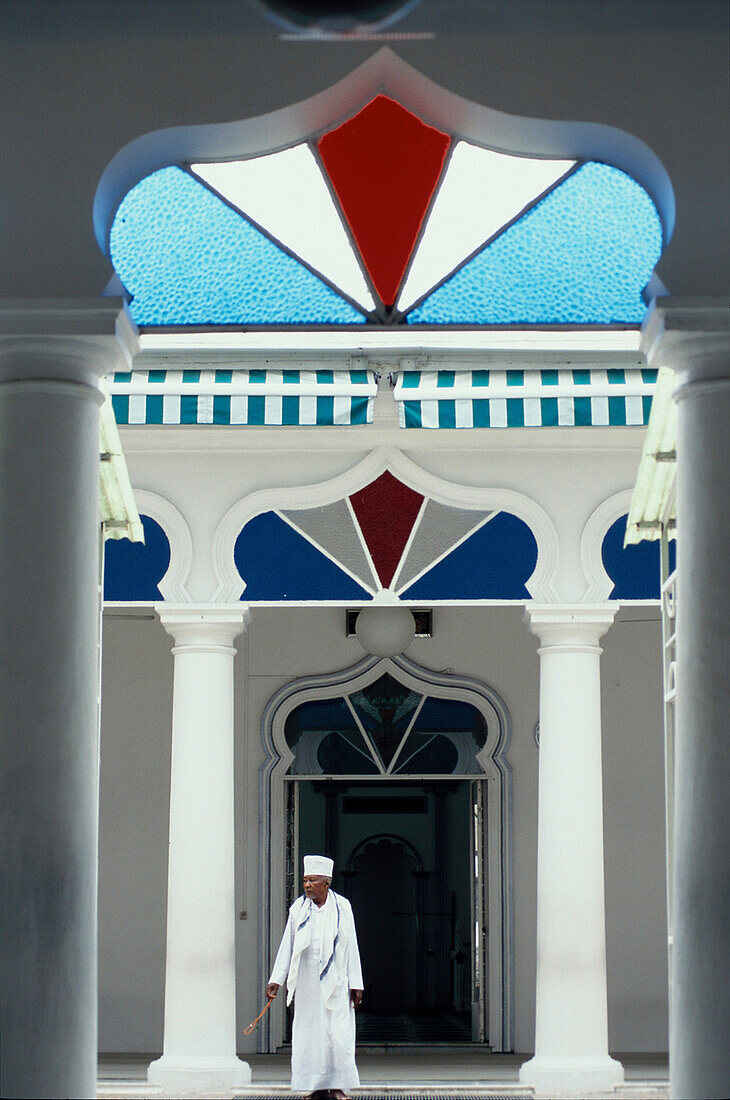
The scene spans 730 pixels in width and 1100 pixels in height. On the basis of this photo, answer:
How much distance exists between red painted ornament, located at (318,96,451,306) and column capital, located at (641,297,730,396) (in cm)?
112

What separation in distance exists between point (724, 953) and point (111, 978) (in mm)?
8817

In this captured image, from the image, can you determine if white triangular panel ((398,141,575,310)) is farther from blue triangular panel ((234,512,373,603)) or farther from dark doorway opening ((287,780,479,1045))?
dark doorway opening ((287,780,479,1045))

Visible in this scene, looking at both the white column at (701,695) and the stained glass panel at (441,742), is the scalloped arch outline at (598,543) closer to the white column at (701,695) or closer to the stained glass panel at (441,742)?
the stained glass panel at (441,742)

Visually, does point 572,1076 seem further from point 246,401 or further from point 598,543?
point 246,401

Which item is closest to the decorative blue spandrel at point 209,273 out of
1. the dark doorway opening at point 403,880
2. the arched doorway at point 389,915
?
the dark doorway opening at point 403,880

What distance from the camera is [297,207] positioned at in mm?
4867

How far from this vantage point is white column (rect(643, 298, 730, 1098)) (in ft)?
12.2

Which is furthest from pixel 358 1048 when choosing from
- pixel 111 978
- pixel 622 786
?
pixel 622 786

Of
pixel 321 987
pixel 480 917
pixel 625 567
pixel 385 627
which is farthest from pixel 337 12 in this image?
pixel 480 917

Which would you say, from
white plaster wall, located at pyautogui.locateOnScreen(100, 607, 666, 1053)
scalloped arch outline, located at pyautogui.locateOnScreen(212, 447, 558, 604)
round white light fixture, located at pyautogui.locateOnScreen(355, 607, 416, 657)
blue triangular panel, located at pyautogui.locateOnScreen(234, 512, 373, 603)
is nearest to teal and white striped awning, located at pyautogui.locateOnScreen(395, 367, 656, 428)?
scalloped arch outline, located at pyautogui.locateOnScreen(212, 447, 558, 604)

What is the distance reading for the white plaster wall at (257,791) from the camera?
38.2ft

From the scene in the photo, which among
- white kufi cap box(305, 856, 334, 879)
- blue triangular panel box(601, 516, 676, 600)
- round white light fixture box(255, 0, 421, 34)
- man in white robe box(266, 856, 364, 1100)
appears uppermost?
round white light fixture box(255, 0, 421, 34)

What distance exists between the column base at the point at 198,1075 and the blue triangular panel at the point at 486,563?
3.07m

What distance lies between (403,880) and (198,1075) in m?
10.1
